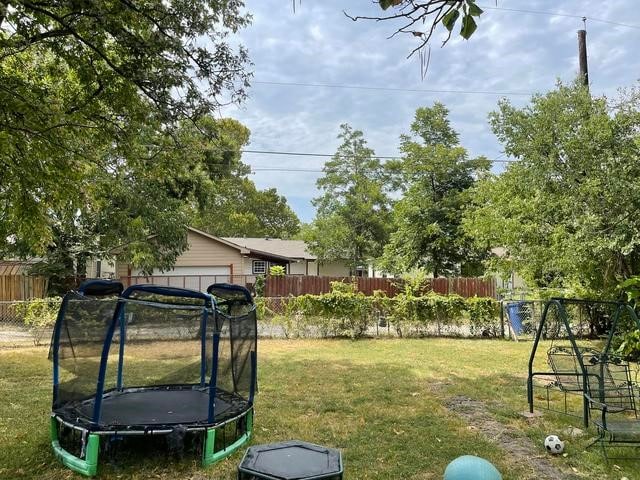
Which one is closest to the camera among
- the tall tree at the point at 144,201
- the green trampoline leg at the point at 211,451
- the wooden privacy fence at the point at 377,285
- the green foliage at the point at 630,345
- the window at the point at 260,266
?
the green trampoline leg at the point at 211,451

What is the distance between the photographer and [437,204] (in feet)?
74.0

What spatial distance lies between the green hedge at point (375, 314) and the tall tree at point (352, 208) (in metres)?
16.2

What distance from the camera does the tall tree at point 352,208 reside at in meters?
29.3

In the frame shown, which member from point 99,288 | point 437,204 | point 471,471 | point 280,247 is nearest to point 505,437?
point 471,471

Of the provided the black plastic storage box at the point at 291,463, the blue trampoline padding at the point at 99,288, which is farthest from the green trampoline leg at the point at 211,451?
the blue trampoline padding at the point at 99,288

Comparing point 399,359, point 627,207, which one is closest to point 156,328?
point 399,359

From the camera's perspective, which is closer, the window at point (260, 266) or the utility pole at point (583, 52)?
the utility pole at point (583, 52)

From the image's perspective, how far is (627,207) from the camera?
786 centimetres

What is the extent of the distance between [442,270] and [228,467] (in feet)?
65.7

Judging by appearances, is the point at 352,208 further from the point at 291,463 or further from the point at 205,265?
the point at 291,463

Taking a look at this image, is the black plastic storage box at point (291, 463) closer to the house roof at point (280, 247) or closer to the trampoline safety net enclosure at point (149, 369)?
the trampoline safety net enclosure at point (149, 369)

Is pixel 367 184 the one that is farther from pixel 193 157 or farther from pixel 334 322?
pixel 193 157

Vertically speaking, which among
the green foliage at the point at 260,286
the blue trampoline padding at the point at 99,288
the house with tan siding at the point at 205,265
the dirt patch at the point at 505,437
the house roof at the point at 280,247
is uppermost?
the house roof at the point at 280,247

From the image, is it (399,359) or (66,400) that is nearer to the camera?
(66,400)
